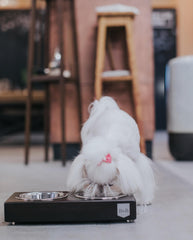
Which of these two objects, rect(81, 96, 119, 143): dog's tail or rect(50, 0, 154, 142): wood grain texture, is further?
rect(50, 0, 154, 142): wood grain texture

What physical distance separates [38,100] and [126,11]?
78.9 inches

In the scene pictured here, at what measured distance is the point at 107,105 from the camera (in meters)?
1.37

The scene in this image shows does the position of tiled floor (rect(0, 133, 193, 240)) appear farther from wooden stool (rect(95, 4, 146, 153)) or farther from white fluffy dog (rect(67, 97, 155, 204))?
wooden stool (rect(95, 4, 146, 153))

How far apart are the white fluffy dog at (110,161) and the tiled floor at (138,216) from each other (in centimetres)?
11

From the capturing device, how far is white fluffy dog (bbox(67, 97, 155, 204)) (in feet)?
3.94

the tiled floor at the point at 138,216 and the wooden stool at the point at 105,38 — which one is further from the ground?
the wooden stool at the point at 105,38

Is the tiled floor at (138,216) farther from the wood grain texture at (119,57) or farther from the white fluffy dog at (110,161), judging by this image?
the wood grain texture at (119,57)

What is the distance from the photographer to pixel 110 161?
3.90 feet

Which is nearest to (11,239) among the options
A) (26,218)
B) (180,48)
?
(26,218)

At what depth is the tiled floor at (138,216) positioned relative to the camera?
1.10 metres

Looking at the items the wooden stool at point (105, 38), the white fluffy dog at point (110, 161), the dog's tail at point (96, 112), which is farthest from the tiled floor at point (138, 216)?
the wooden stool at point (105, 38)

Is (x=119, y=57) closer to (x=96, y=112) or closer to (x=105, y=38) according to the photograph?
(x=105, y=38)

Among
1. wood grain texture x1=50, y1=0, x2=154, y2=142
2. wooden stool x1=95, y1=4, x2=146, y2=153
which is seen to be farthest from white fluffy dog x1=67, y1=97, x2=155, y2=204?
wood grain texture x1=50, y1=0, x2=154, y2=142

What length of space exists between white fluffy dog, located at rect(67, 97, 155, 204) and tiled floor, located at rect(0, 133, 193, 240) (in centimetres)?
11
